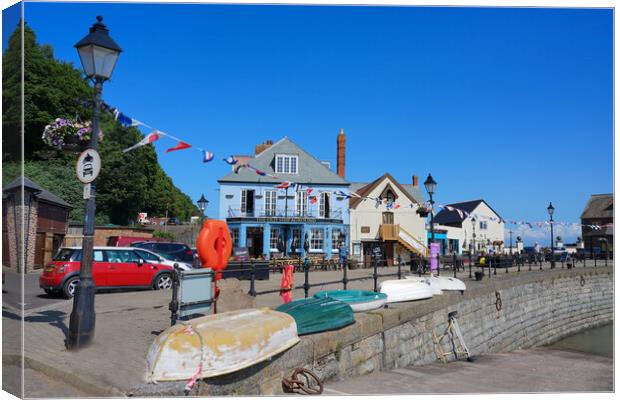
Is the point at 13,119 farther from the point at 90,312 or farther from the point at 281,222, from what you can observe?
the point at 281,222

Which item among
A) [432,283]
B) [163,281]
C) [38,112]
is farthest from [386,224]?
[38,112]

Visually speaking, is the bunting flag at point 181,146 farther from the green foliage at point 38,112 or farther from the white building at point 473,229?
the white building at point 473,229

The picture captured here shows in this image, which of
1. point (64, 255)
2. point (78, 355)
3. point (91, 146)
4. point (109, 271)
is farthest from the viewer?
point (109, 271)

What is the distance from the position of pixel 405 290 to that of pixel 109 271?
736 cm

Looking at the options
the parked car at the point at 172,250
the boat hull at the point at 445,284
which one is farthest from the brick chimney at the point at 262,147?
the boat hull at the point at 445,284

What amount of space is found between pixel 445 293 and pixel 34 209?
28.9 feet

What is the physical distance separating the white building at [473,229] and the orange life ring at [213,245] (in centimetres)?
3757

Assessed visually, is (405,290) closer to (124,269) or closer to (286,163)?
Result: (124,269)

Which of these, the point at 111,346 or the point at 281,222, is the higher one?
the point at 281,222

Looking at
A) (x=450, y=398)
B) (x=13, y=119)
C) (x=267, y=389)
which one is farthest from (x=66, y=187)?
(x=450, y=398)

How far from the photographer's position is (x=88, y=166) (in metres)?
5.89

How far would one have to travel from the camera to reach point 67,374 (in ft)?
16.4

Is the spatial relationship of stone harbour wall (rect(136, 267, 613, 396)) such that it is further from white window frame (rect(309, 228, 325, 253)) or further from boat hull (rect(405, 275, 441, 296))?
white window frame (rect(309, 228, 325, 253))

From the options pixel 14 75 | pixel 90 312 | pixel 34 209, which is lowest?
pixel 90 312
